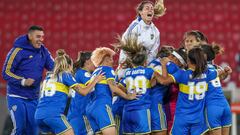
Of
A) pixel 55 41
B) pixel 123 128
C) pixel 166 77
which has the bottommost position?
pixel 123 128

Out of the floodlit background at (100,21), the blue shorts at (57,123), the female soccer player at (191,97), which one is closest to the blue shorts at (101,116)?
the blue shorts at (57,123)

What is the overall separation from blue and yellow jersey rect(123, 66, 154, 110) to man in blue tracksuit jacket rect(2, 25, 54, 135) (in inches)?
59.5

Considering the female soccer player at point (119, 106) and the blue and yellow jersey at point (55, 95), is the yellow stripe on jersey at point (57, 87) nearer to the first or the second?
the blue and yellow jersey at point (55, 95)

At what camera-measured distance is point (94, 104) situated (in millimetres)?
10719

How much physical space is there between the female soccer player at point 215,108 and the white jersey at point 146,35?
871 mm

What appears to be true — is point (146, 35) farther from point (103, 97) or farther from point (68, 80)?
point (68, 80)

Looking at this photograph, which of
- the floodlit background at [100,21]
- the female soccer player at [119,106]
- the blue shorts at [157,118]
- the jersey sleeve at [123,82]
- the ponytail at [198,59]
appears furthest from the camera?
the floodlit background at [100,21]

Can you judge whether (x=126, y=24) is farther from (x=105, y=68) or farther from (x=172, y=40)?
(x=105, y=68)

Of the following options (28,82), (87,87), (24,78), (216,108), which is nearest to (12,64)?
(24,78)

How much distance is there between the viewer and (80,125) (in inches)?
454

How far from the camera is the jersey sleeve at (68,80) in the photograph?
1067cm

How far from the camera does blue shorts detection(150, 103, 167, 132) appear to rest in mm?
10898

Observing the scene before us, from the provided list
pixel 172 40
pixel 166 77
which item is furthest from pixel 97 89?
pixel 172 40

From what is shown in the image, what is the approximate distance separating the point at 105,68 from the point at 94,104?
1.76 ft
